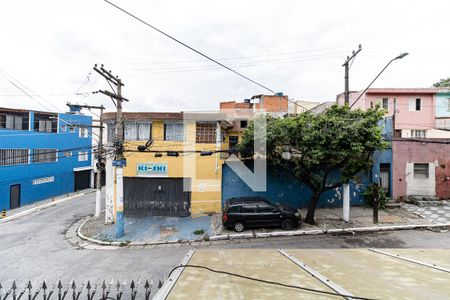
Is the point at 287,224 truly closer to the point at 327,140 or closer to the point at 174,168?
the point at 327,140

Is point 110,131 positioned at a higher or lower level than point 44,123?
lower

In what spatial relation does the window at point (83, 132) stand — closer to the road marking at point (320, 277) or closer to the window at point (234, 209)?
the window at point (234, 209)

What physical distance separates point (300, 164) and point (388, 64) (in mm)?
5376

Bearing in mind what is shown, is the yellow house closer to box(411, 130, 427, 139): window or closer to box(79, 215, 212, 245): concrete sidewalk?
box(79, 215, 212, 245): concrete sidewalk

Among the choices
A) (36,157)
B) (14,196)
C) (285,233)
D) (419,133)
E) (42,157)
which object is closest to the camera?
(285,233)

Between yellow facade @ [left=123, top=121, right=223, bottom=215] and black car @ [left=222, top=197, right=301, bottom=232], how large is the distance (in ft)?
8.81

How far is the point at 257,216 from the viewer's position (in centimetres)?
1177

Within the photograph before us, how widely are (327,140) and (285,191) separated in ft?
17.1

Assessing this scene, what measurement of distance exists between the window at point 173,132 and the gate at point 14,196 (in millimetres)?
17338

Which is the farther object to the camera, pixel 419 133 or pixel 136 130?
pixel 419 133

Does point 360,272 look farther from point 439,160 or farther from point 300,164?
point 439,160

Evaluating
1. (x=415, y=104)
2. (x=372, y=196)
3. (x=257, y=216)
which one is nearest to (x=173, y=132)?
(x=257, y=216)

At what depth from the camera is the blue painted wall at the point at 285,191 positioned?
14477 millimetres

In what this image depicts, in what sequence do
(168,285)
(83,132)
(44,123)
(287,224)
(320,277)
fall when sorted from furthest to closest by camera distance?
(83,132) → (44,123) → (287,224) → (320,277) → (168,285)
